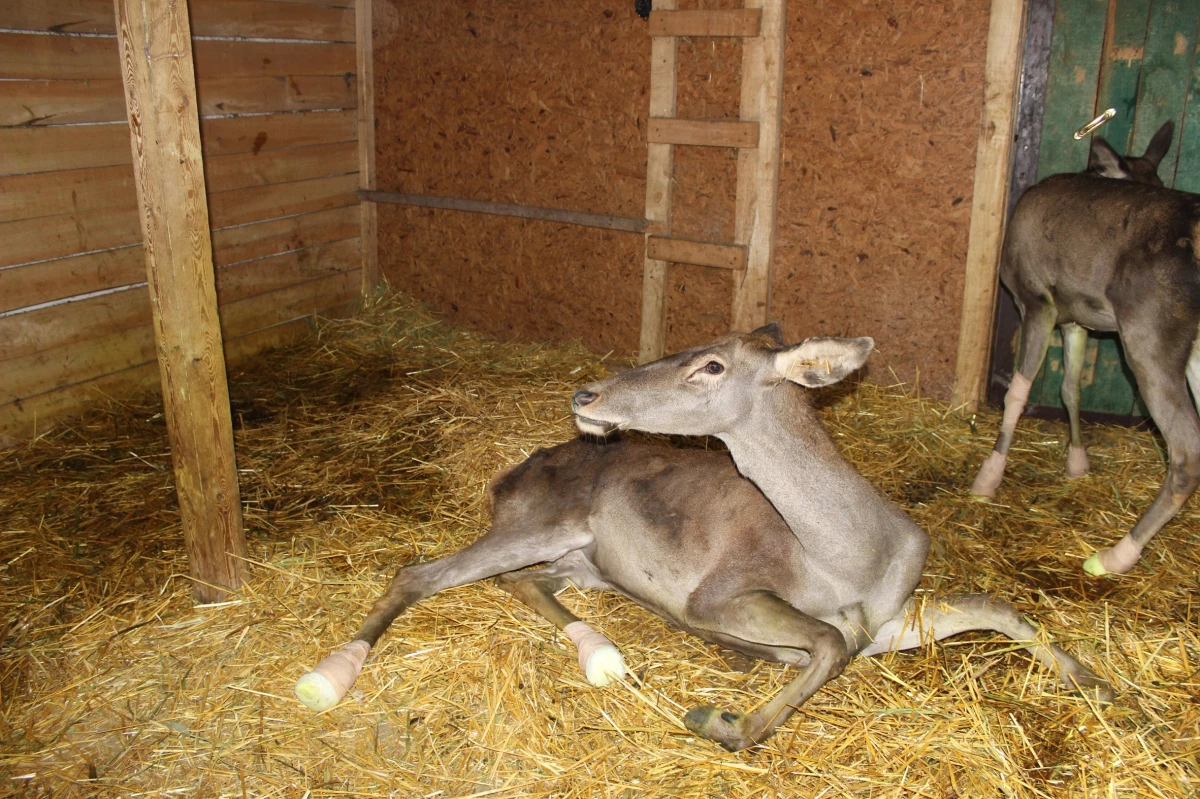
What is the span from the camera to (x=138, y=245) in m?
7.20

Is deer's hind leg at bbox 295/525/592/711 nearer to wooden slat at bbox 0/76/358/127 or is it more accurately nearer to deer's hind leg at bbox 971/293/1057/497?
deer's hind leg at bbox 971/293/1057/497

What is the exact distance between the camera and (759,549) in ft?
13.9

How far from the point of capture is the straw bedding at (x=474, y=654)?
369 cm

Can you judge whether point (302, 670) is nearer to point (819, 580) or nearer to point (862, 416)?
point (819, 580)

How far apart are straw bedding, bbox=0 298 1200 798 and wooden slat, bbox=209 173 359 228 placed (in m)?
1.98

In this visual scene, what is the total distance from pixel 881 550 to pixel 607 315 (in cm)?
463

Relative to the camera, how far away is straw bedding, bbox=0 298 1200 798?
3691mm

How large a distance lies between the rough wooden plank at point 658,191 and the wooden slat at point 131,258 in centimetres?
297

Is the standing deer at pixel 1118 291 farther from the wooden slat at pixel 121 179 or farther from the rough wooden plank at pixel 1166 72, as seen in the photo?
the wooden slat at pixel 121 179

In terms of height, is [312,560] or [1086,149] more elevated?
[1086,149]

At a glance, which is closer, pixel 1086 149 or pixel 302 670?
pixel 302 670

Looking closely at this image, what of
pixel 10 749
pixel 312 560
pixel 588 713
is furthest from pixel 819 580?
pixel 10 749

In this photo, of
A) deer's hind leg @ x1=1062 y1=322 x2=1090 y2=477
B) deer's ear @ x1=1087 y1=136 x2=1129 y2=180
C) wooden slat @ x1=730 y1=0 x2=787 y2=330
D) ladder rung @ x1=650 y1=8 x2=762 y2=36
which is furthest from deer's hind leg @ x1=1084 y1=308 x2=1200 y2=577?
ladder rung @ x1=650 y1=8 x2=762 y2=36

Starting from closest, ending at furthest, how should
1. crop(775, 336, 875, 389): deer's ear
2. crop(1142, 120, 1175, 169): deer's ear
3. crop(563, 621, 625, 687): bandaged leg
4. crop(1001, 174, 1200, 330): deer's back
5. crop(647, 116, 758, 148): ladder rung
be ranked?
1. crop(775, 336, 875, 389): deer's ear
2. crop(563, 621, 625, 687): bandaged leg
3. crop(1001, 174, 1200, 330): deer's back
4. crop(1142, 120, 1175, 169): deer's ear
5. crop(647, 116, 758, 148): ladder rung
